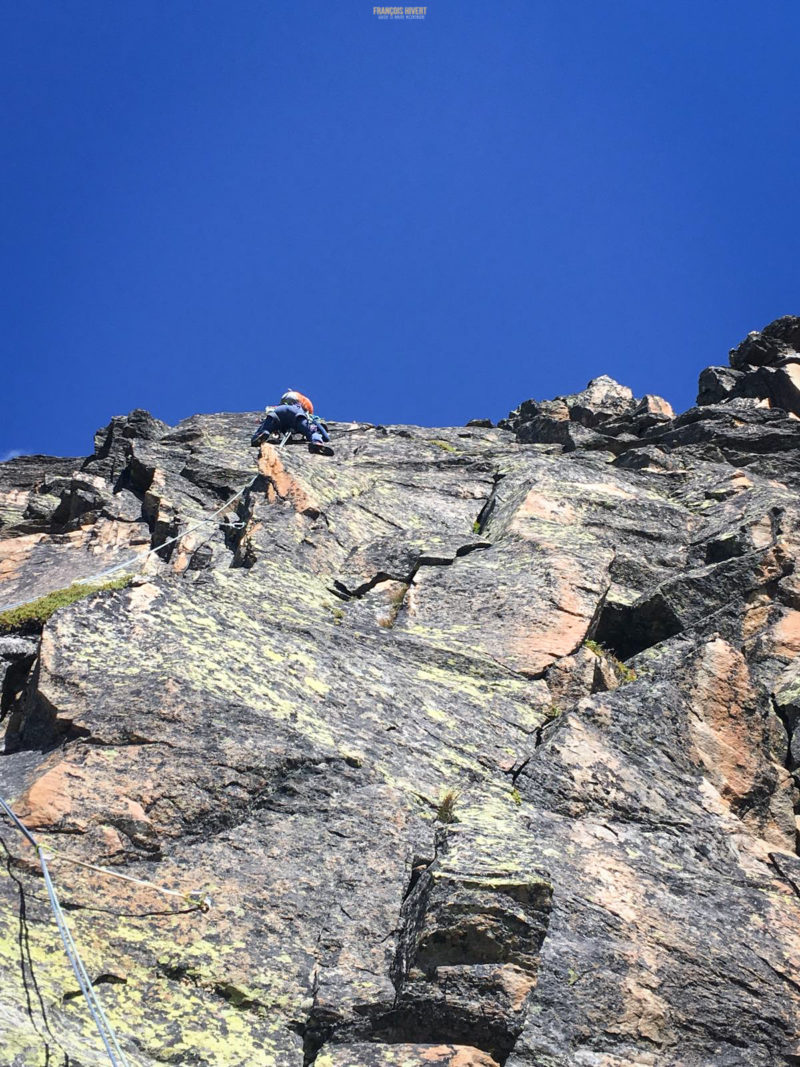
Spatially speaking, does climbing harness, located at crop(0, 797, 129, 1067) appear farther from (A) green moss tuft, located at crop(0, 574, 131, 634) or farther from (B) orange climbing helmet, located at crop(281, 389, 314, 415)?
(B) orange climbing helmet, located at crop(281, 389, 314, 415)

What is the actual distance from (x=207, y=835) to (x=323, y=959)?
7.47 ft

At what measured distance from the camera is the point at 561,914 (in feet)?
44.3

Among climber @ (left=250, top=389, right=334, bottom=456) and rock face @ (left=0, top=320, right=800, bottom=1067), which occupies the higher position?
climber @ (left=250, top=389, right=334, bottom=456)

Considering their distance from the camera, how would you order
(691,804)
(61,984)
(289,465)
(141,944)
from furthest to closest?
1. (289,465)
2. (691,804)
3. (141,944)
4. (61,984)

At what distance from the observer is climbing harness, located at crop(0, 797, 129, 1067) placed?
415 inches

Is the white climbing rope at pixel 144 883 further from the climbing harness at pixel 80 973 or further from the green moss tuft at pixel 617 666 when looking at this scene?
the green moss tuft at pixel 617 666

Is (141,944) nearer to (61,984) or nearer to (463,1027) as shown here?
(61,984)

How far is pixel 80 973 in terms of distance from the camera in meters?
11.3

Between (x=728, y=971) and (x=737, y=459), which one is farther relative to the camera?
(x=737, y=459)

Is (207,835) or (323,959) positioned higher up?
(207,835)

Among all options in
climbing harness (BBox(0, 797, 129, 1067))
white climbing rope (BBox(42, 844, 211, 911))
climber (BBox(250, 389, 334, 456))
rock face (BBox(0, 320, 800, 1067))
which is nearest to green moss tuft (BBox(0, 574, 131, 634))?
A: rock face (BBox(0, 320, 800, 1067))

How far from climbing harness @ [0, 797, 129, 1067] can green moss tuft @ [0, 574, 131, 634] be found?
27.2 ft

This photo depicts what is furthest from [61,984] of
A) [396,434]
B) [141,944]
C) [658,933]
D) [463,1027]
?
[396,434]

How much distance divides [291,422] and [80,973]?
25.3 meters
